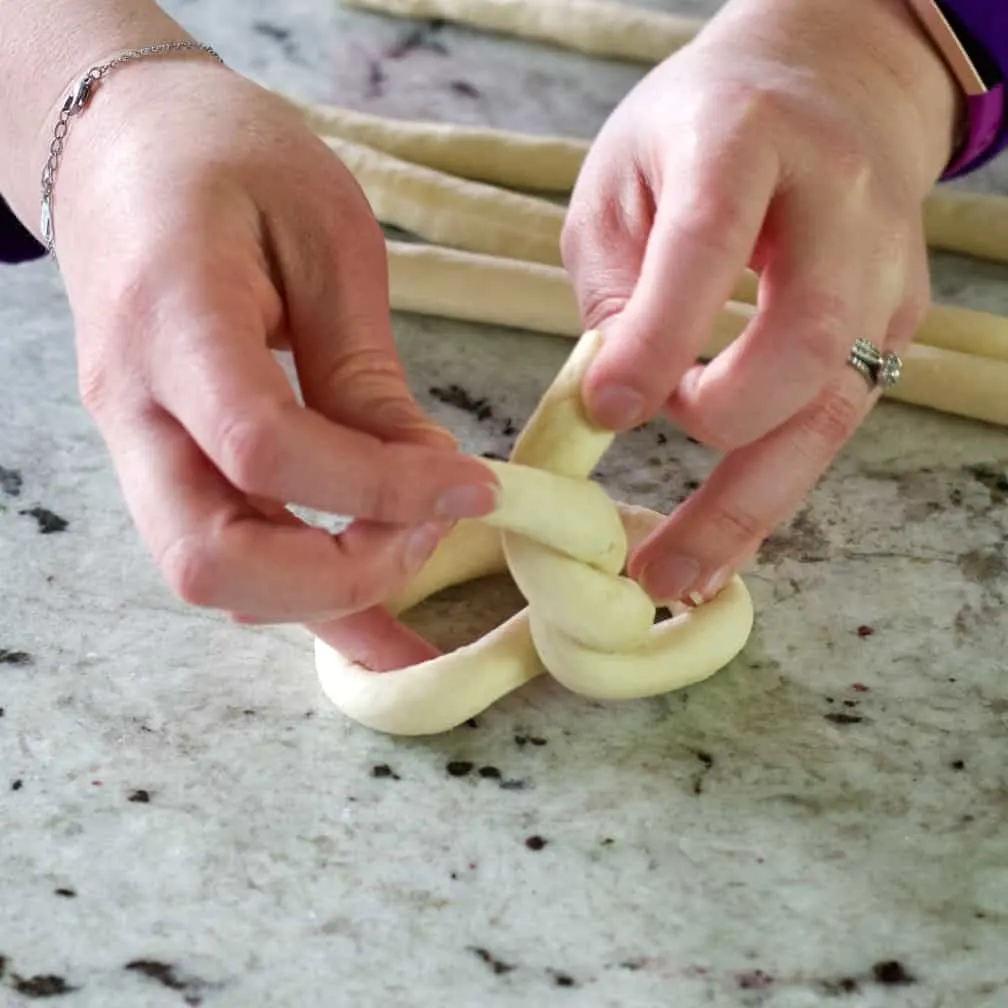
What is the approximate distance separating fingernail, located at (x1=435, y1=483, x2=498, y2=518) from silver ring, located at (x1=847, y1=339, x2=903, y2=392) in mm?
277

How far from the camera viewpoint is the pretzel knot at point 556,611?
0.74 meters

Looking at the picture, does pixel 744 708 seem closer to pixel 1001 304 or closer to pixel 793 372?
pixel 793 372

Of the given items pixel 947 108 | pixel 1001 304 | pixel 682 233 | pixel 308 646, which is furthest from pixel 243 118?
pixel 1001 304

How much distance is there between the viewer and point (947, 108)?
0.89m

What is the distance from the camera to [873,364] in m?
0.79

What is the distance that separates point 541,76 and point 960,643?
868mm

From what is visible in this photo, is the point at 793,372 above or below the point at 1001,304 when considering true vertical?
above

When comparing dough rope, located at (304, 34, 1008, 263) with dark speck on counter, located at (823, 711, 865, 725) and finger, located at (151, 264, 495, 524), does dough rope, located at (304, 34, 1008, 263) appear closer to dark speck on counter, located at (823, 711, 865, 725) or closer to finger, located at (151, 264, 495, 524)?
dark speck on counter, located at (823, 711, 865, 725)

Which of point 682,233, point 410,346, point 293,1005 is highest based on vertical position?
point 682,233

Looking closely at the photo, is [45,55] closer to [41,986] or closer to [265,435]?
[265,435]

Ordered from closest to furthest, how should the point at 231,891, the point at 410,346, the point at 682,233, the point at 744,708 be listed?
the point at 682,233, the point at 231,891, the point at 744,708, the point at 410,346

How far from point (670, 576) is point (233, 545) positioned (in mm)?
332

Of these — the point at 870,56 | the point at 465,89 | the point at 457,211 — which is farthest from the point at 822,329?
the point at 465,89

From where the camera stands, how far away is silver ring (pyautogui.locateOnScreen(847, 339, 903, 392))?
2.53 ft
